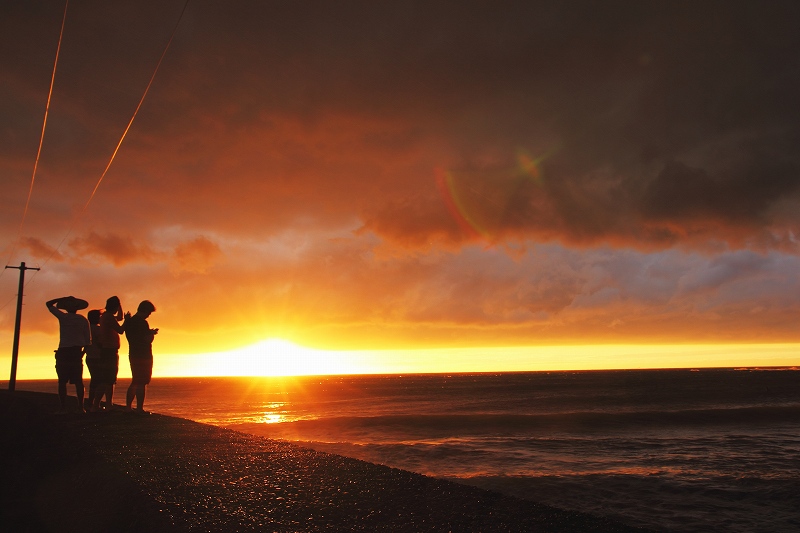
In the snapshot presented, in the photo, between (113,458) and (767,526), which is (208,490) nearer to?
(113,458)

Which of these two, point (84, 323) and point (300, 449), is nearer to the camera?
point (300, 449)

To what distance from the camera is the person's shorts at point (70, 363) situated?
908 centimetres

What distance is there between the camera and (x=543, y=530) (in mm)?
3361

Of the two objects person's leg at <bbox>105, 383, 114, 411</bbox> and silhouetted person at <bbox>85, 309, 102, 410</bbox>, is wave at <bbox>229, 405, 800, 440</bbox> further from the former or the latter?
silhouetted person at <bbox>85, 309, 102, 410</bbox>

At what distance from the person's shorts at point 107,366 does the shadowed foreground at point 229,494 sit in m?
2.83

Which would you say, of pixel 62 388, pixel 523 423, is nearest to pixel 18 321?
pixel 62 388

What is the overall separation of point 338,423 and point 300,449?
2339 centimetres

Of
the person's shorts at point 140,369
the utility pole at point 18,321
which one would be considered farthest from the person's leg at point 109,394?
the utility pole at point 18,321

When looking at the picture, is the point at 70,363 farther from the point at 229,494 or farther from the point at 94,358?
the point at 229,494

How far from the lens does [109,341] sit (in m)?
9.23

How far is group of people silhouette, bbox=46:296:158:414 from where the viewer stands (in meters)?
9.03

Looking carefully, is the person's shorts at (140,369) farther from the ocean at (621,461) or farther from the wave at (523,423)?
the wave at (523,423)

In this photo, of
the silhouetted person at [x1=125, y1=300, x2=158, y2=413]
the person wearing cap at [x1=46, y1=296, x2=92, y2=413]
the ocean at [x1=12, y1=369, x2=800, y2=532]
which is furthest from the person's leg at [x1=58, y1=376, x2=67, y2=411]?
the ocean at [x1=12, y1=369, x2=800, y2=532]

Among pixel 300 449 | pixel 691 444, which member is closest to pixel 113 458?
pixel 300 449
